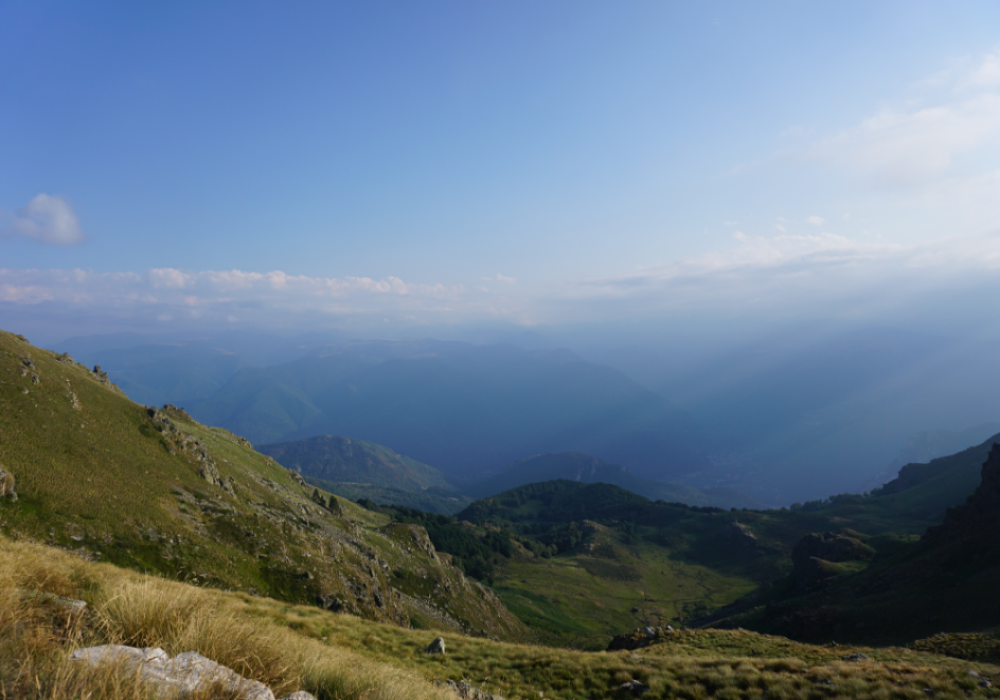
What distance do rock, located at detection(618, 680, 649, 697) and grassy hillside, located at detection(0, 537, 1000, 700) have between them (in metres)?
0.18

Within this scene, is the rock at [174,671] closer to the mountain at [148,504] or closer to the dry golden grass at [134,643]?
the dry golden grass at [134,643]

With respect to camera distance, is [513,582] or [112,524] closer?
[112,524]

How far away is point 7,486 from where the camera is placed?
2212cm

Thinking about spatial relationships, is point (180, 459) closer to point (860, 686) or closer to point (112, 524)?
point (112, 524)

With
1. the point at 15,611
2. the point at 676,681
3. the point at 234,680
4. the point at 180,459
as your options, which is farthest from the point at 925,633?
the point at 180,459

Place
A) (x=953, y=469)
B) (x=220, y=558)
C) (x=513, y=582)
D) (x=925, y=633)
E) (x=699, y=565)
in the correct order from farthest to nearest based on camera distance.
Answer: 1. (x=953, y=469)
2. (x=699, y=565)
3. (x=513, y=582)
4. (x=925, y=633)
5. (x=220, y=558)

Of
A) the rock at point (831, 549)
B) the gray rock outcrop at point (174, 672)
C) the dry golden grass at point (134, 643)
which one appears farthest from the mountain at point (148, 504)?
the rock at point (831, 549)

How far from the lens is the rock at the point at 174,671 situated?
4066 mm

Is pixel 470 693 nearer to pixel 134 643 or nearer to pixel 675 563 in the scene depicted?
pixel 134 643

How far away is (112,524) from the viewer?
2411 cm

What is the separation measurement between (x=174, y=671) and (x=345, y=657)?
14.9 feet

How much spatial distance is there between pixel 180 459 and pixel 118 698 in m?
42.6

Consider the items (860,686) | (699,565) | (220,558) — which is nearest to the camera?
(860,686)

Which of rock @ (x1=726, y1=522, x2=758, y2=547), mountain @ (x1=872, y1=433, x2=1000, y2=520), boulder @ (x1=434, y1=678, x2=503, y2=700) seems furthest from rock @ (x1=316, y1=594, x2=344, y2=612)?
mountain @ (x1=872, y1=433, x2=1000, y2=520)
